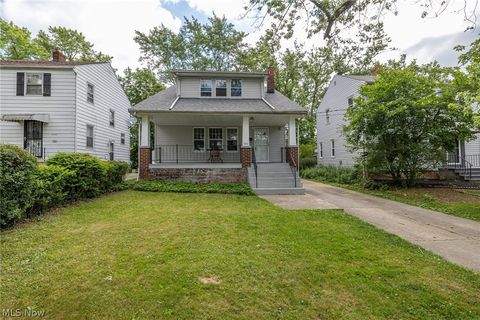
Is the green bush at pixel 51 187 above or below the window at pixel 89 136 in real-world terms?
below

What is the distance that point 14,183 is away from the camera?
4832 millimetres

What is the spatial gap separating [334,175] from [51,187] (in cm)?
1508

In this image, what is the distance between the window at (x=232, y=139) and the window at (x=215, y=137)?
0.41 metres

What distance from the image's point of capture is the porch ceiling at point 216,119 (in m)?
12.1

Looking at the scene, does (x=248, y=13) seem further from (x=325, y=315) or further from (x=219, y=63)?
(x=219, y=63)

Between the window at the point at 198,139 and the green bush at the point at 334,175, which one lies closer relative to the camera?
the window at the point at 198,139

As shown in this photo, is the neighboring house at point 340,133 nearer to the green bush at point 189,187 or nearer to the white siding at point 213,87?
the white siding at point 213,87

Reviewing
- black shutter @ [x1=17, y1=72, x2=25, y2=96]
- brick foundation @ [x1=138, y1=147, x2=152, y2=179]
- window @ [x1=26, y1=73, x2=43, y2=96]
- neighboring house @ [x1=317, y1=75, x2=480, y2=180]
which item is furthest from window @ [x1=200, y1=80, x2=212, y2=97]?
black shutter @ [x1=17, y1=72, x2=25, y2=96]

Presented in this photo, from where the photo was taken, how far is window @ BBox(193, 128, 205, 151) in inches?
574

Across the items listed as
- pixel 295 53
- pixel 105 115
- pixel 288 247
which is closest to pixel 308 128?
pixel 295 53

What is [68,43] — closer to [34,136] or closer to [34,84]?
[34,84]

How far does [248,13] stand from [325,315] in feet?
21.1

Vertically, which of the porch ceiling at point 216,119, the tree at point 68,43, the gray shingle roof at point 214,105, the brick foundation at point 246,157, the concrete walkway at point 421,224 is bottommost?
the concrete walkway at point 421,224

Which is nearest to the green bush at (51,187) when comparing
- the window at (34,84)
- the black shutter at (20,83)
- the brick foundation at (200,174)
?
the brick foundation at (200,174)
